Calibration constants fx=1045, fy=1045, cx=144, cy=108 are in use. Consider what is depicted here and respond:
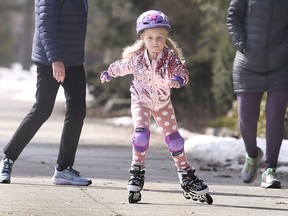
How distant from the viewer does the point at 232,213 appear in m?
6.80

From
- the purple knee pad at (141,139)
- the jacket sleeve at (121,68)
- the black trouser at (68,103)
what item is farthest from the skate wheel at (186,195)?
the black trouser at (68,103)

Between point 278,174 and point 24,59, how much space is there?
4780 cm

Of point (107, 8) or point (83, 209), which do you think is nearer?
point (83, 209)

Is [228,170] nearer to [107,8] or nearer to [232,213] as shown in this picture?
[232,213]

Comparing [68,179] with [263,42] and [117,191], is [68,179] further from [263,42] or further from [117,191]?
[263,42]

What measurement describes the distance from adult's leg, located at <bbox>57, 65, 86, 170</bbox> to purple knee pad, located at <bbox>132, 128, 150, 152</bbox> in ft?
2.94

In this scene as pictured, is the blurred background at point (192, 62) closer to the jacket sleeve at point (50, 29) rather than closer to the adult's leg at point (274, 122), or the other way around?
the adult's leg at point (274, 122)

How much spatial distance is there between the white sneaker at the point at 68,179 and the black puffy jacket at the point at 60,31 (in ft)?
2.79

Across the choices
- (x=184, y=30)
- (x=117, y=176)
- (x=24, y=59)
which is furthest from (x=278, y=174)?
(x=24, y=59)

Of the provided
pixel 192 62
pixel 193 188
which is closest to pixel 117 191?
pixel 193 188

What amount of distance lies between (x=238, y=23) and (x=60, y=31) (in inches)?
60.6

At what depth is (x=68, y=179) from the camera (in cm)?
811

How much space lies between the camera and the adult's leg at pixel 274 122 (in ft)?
27.9

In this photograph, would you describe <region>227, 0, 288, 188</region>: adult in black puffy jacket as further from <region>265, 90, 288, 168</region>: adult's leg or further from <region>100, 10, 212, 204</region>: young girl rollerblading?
<region>100, 10, 212, 204</region>: young girl rollerblading
